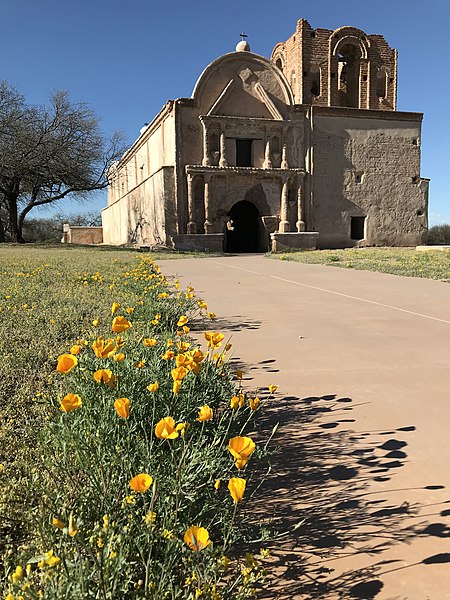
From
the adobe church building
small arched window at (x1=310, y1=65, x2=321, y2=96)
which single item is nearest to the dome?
the adobe church building

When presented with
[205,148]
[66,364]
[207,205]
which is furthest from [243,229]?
[66,364]

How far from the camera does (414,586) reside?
1378 mm

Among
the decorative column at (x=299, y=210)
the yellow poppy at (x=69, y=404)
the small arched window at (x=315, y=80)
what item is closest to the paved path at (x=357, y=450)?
the yellow poppy at (x=69, y=404)

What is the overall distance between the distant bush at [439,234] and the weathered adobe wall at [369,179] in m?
11.7

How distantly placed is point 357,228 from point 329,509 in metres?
27.5

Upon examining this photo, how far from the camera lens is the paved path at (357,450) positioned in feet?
4.75

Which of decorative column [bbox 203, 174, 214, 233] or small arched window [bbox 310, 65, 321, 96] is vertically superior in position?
small arched window [bbox 310, 65, 321, 96]

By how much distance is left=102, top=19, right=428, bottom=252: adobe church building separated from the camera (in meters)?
23.8

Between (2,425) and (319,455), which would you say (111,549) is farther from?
(2,425)

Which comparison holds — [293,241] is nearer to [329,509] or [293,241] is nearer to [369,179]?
[369,179]

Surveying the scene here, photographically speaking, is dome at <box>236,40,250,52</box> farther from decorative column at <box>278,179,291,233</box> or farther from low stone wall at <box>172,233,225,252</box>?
low stone wall at <box>172,233,225,252</box>

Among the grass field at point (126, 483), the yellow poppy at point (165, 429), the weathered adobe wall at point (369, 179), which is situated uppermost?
the weathered adobe wall at point (369, 179)

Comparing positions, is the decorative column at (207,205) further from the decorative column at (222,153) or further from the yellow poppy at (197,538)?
the yellow poppy at (197,538)

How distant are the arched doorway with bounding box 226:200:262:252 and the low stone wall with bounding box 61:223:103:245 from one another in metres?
23.3
